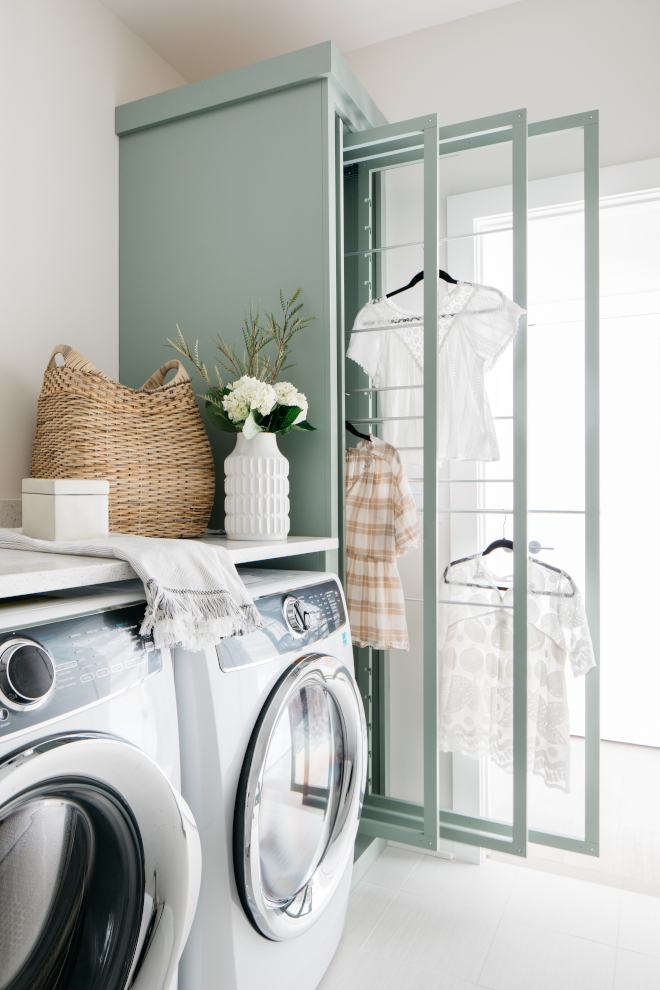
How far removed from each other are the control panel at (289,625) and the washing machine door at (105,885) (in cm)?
26

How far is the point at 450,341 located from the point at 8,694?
143 cm

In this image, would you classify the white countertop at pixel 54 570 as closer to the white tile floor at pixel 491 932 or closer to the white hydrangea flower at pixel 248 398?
the white hydrangea flower at pixel 248 398

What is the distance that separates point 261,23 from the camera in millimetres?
2033

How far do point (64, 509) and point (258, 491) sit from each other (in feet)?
1.59

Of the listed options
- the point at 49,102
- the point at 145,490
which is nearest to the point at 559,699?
the point at 145,490

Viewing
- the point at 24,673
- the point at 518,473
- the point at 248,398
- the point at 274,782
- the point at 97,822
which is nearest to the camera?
the point at 24,673

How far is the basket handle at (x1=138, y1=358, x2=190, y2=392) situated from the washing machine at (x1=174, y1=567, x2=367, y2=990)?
499mm

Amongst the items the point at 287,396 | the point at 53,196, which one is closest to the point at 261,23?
the point at 53,196

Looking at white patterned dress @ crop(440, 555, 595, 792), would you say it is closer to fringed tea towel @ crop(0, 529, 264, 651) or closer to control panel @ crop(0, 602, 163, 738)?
fringed tea towel @ crop(0, 529, 264, 651)

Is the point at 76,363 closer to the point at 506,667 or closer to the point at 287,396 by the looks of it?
the point at 287,396

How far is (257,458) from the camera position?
58.6 inches

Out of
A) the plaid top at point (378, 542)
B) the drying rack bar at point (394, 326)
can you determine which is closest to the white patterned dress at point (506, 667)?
the plaid top at point (378, 542)

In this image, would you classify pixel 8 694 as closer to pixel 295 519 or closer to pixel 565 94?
pixel 295 519

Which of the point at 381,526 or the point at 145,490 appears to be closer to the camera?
the point at 145,490
